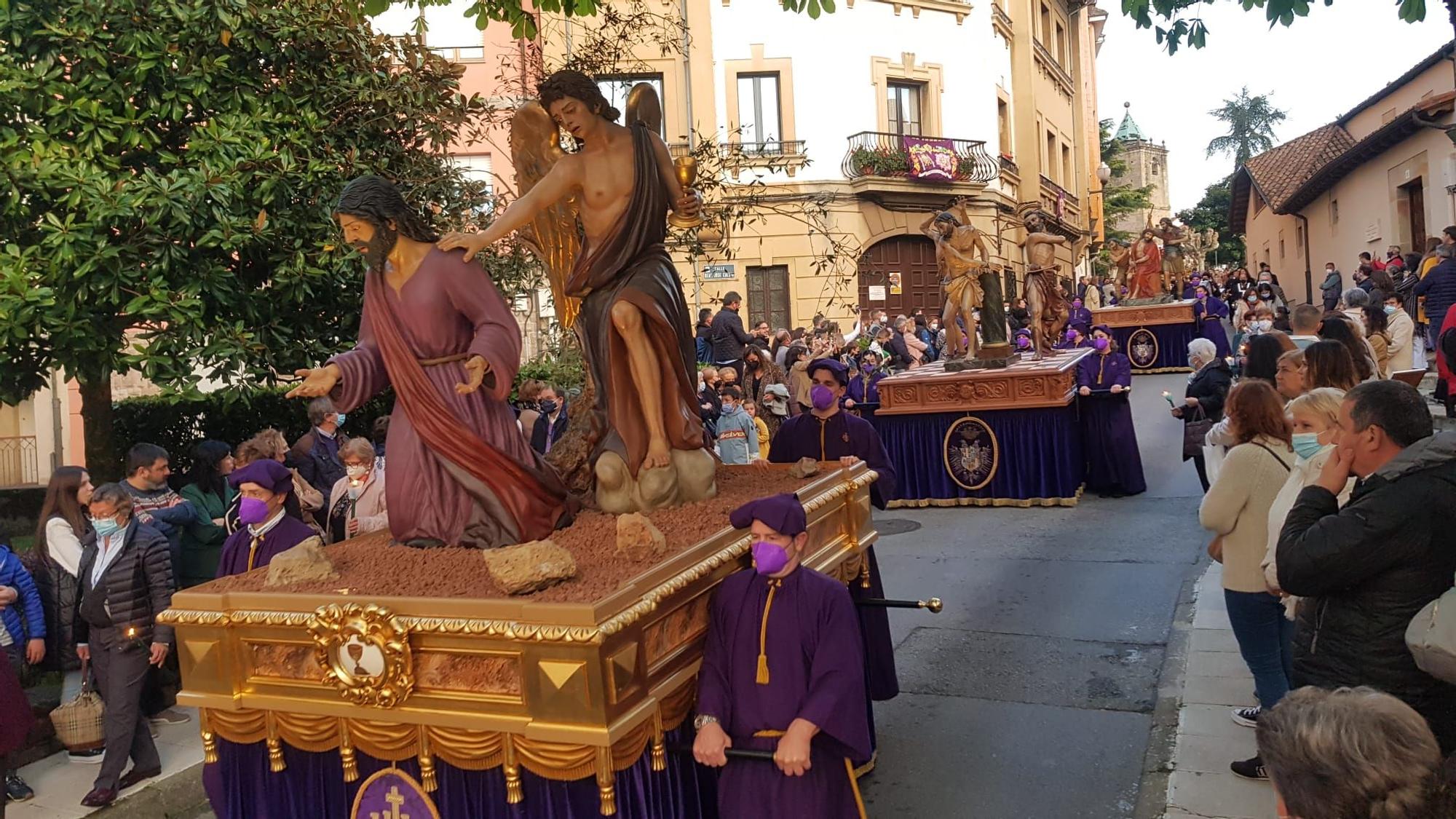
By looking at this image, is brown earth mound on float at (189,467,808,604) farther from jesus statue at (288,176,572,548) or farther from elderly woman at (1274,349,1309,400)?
elderly woman at (1274,349,1309,400)

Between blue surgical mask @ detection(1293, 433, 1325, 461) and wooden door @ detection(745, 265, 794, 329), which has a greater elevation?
wooden door @ detection(745, 265, 794, 329)

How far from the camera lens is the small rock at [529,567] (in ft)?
9.84

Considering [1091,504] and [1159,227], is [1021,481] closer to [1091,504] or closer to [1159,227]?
[1091,504]

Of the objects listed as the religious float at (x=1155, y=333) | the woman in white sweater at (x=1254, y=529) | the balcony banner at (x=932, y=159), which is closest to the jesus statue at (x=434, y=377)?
the woman in white sweater at (x=1254, y=529)

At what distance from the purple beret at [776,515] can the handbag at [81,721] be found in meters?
3.85

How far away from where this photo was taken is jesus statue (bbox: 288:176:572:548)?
3.75m

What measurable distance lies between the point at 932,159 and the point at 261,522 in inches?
839

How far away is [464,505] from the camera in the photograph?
3.83 m

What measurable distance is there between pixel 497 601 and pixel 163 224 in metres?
5.31

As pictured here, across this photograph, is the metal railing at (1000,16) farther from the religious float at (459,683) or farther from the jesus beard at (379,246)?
the religious float at (459,683)

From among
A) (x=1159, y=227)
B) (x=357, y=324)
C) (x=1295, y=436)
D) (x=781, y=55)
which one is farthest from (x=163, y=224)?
(x=1159, y=227)

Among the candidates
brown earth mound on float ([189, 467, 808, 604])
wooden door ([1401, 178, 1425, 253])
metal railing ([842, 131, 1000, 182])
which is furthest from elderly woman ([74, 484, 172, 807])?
wooden door ([1401, 178, 1425, 253])

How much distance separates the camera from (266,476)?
15.3 feet

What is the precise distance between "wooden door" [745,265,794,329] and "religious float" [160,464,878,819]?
1926cm
